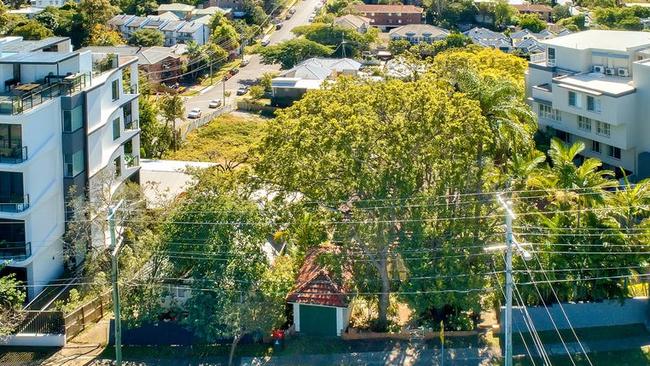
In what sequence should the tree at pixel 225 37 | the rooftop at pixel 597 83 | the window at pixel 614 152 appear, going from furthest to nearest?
the tree at pixel 225 37, the window at pixel 614 152, the rooftop at pixel 597 83

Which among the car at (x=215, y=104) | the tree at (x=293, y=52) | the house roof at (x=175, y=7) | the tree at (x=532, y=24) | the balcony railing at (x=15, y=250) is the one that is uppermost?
the house roof at (x=175, y=7)

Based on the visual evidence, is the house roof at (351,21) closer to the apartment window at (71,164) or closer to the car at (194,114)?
the car at (194,114)

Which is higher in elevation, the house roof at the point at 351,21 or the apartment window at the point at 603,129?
the house roof at the point at 351,21

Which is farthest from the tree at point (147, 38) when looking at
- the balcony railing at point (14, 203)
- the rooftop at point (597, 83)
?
the balcony railing at point (14, 203)

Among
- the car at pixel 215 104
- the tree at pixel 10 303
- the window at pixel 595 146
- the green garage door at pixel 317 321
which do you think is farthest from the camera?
the car at pixel 215 104

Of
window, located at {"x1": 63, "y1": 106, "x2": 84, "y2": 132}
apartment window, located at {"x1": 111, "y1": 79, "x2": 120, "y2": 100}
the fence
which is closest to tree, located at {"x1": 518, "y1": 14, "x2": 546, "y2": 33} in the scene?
the fence

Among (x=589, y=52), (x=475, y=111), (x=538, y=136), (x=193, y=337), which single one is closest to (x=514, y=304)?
(x=475, y=111)

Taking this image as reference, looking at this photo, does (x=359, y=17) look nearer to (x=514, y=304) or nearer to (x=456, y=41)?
(x=456, y=41)
